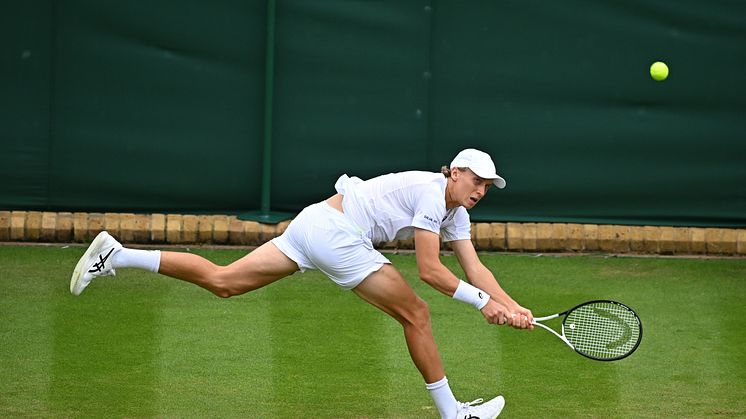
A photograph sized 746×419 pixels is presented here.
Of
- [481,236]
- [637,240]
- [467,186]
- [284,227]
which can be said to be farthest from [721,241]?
[467,186]

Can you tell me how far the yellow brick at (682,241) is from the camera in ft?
32.6

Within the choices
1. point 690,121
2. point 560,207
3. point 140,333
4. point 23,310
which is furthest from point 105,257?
point 690,121

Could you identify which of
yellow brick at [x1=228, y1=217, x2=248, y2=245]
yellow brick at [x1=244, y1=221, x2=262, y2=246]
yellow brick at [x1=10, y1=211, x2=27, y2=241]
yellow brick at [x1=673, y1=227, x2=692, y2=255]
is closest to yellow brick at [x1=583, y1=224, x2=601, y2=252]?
yellow brick at [x1=673, y1=227, x2=692, y2=255]

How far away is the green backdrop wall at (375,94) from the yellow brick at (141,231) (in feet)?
1.22

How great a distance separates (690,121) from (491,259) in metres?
1.93

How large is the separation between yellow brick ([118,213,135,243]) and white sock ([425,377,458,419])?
15.3 ft

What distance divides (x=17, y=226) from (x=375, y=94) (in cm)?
291

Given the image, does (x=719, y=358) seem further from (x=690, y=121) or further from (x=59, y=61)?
(x=59, y=61)

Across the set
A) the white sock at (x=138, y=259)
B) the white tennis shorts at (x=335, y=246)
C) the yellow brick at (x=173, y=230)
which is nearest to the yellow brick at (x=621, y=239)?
the yellow brick at (x=173, y=230)

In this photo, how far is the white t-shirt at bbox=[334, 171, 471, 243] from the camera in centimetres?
564

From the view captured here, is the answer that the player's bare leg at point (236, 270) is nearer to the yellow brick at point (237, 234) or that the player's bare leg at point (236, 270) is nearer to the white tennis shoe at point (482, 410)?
the white tennis shoe at point (482, 410)

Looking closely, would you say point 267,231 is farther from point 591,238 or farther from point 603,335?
point 603,335

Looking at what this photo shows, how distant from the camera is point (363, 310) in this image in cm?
800

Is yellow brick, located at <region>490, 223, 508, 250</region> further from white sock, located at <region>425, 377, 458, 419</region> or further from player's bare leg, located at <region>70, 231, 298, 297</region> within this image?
white sock, located at <region>425, 377, 458, 419</region>
